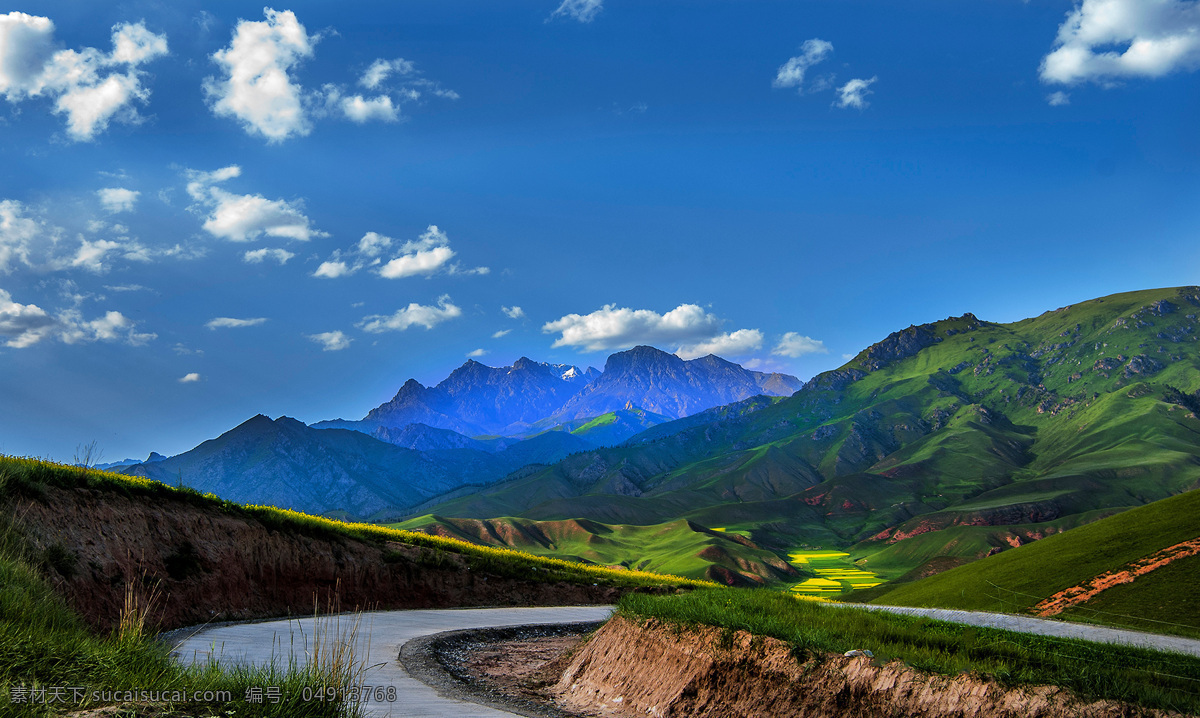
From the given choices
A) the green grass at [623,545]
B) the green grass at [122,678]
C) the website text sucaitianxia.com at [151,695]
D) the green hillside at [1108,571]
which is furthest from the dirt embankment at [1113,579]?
the green grass at [623,545]

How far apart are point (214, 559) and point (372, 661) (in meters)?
13.2

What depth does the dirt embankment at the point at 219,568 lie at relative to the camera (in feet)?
63.5

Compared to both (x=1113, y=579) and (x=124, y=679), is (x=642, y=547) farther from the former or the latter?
(x=124, y=679)

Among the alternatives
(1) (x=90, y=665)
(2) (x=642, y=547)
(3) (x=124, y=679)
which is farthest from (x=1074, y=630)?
(2) (x=642, y=547)

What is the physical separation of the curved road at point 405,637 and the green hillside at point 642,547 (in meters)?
122

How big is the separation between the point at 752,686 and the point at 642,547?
599ft

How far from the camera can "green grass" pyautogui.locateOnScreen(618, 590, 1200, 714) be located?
33.7 ft

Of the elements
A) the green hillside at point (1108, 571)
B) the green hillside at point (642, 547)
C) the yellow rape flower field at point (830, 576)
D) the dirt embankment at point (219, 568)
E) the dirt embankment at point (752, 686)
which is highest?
the dirt embankment at point (219, 568)

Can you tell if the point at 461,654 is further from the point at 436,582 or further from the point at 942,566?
the point at 942,566

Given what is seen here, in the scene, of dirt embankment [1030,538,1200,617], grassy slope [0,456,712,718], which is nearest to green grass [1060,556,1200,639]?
dirt embankment [1030,538,1200,617]

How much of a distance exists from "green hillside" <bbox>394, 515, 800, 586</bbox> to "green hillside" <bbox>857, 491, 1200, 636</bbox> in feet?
331

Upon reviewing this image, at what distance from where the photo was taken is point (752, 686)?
1291cm

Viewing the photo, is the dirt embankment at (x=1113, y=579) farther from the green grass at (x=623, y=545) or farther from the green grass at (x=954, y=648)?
the green grass at (x=623, y=545)

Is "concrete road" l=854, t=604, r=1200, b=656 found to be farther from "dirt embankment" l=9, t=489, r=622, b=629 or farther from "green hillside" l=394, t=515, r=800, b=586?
"green hillside" l=394, t=515, r=800, b=586
